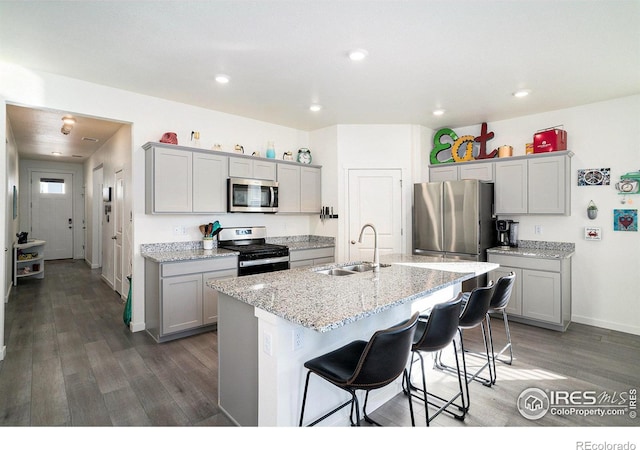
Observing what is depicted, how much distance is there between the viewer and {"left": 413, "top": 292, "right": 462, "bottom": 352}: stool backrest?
6.22ft

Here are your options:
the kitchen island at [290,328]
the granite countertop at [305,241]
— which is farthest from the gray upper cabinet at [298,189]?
the kitchen island at [290,328]

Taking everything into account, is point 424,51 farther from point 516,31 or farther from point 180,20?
point 180,20

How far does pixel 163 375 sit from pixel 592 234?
15.9 ft

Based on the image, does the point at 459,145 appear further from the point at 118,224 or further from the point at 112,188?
the point at 112,188

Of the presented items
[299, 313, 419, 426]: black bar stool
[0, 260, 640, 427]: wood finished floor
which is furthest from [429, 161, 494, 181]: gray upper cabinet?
[299, 313, 419, 426]: black bar stool

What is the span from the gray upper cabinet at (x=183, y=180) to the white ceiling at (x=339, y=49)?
67cm

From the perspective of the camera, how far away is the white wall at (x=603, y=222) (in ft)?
12.4

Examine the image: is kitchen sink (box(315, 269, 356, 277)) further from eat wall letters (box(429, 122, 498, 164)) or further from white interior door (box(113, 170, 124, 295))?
white interior door (box(113, 170, 124, 295))

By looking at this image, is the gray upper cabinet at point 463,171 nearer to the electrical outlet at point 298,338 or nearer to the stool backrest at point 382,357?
the stool backrest at point 382,357

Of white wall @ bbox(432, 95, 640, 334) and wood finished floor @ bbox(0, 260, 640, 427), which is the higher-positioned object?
white wall @ bbox(432, 95, 640, 334)

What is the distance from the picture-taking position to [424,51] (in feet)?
9.05

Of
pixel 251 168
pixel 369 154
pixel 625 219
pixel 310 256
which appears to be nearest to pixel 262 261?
pixel 310 256

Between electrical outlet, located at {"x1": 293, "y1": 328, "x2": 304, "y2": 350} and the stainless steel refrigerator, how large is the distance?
10.1 feet

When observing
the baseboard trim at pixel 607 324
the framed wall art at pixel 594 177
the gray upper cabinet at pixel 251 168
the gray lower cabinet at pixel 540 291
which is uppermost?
the gray upper cabinet at pixel 251 168
